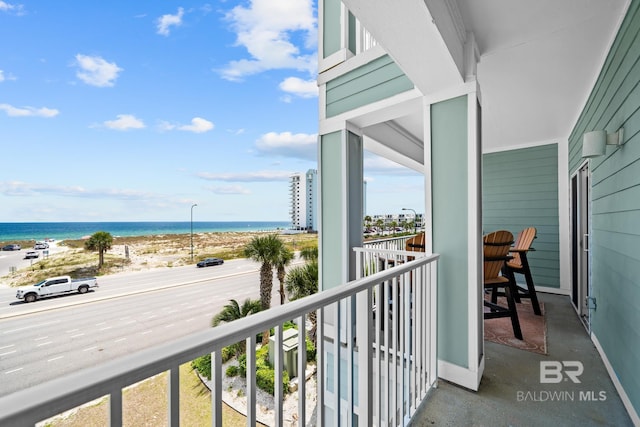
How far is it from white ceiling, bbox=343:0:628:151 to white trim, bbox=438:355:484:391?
209 centimetres

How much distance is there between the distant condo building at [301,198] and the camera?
1382 cm

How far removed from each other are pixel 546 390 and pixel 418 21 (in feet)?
8.24

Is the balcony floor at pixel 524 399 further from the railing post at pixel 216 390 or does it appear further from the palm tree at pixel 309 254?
the palm tree at pixel 309 254

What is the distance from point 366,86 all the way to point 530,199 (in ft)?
11.6

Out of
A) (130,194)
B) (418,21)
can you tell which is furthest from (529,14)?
(130,194)

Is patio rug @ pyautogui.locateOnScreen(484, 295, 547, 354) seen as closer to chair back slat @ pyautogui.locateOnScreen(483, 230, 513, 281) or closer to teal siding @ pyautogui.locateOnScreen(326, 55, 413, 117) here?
chair back slat @ pyautogui.locateOnScreen(483, 230, 513, 281)

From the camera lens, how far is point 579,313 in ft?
10.9

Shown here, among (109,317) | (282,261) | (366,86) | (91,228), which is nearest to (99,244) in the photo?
(109,317)

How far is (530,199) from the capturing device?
465 centimetres

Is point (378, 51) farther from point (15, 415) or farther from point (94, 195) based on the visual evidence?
point (94, 195)

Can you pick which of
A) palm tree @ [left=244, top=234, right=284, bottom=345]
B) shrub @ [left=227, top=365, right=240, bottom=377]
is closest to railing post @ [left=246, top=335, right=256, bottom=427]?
shrub @ [left=227, top=365, right=240, bottom=377]

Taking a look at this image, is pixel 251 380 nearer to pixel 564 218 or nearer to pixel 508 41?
pixel 508 41

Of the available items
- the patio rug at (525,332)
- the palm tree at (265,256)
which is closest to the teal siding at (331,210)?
the patio rug at (525,332)

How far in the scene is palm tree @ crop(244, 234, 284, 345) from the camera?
9.76 meters
